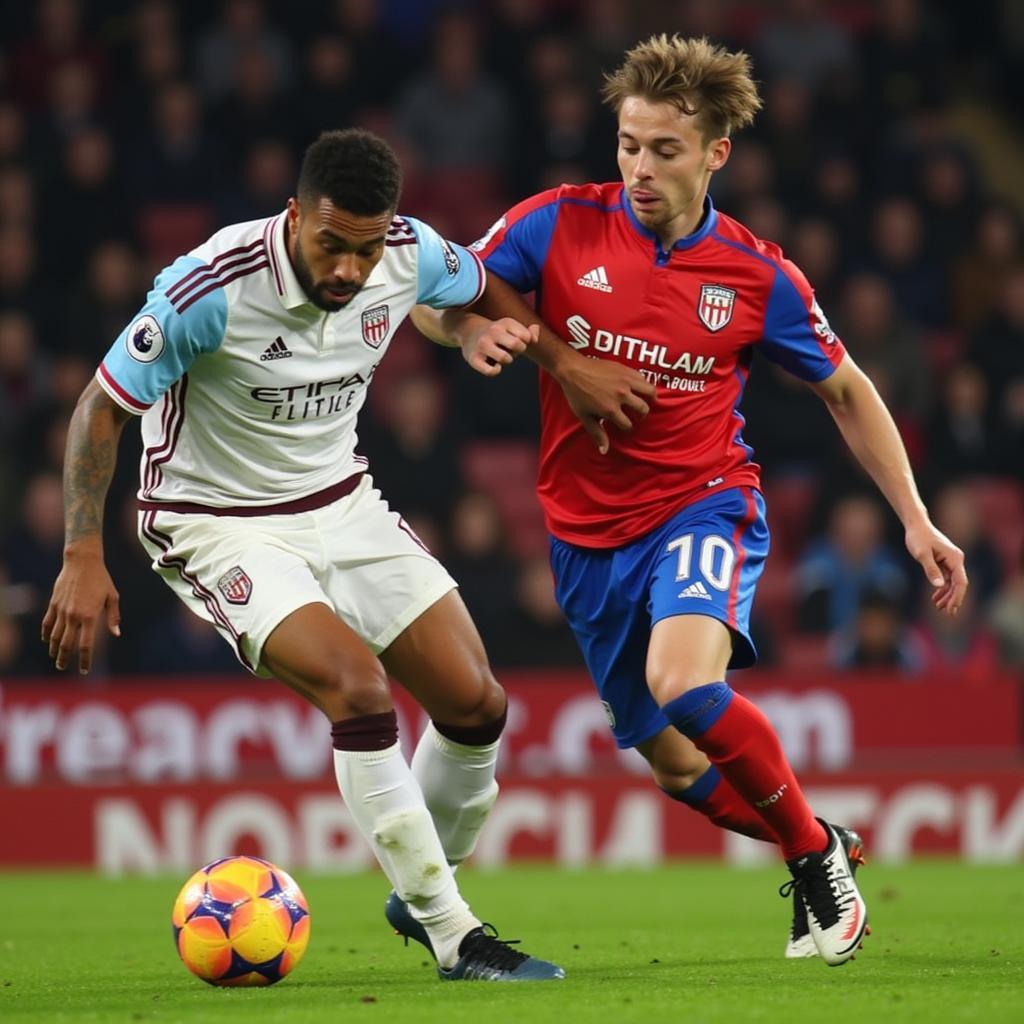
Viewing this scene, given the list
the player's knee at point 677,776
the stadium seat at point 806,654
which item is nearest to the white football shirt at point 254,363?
the player's knee at point 677,776

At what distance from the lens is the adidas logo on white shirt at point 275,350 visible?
5699mm

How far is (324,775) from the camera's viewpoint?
1138 cm

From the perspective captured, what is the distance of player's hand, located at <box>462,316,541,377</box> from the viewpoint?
19.4 feet

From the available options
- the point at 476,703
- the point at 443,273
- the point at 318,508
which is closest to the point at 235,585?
the point at 318,508

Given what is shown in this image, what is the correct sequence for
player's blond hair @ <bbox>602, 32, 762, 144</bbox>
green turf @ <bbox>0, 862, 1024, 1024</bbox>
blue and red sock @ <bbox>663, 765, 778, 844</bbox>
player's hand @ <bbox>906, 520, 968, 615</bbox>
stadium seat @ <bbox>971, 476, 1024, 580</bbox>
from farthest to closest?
stadium seat @ <bbox>971, 476, 1024, 580</bbox> → blue and red sock @ <bbox>663, 765, 778, 844</bbox> → player's blond hair @ <bbox>602, 32, 762, 144</bbox> → player's hand @ <bbox>906, 520, 968, 615</bbox> → green turf @ <bbox>0, 862, 1024, 1024</bbox>

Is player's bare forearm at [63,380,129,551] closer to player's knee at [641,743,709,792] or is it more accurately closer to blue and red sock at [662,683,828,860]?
blue and red sock at [662,683,828,860]

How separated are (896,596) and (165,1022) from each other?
8.05 meters

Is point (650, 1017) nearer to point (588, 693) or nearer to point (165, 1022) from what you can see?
point (165, 1022)

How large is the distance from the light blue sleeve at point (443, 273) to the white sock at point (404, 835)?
4.71ft

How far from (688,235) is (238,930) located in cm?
252

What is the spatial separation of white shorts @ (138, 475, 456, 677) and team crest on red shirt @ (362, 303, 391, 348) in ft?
1.54

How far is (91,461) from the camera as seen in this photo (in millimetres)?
5508

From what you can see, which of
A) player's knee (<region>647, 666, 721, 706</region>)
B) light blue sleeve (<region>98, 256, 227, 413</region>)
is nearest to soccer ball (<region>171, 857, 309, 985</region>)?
player's knee (<region>647, 666, 721, 706</region>)

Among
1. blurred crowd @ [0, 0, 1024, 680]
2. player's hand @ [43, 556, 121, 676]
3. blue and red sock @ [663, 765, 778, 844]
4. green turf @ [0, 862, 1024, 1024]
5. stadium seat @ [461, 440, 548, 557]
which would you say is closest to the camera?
green turf @ [0, 862, 1024, 1024]
